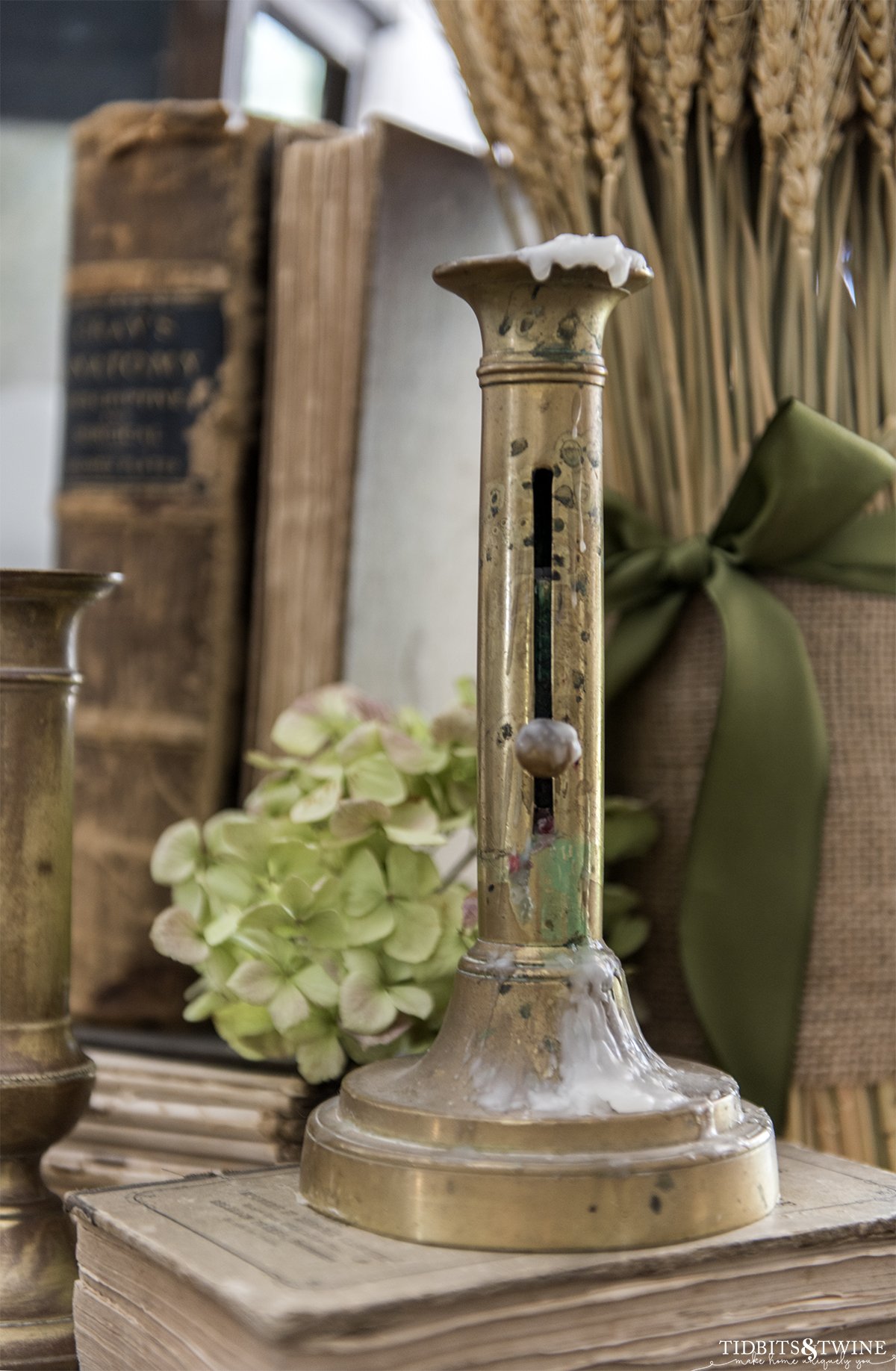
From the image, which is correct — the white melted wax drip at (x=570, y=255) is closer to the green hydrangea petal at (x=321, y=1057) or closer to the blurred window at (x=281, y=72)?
the green hydrangea petal at (x=321, y=1057)

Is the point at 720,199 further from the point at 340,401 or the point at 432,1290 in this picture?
the point at 432,1290

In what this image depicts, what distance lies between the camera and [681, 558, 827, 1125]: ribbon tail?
0.82 m

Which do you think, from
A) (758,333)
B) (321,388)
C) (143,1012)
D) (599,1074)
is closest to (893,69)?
(758,333)

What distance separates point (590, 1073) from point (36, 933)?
0.96ft

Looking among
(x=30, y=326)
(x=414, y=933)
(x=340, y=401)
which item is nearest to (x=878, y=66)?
(x=340, y=401)

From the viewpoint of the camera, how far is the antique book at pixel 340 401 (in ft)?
Answer: 3.58

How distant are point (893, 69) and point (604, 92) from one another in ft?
0.53

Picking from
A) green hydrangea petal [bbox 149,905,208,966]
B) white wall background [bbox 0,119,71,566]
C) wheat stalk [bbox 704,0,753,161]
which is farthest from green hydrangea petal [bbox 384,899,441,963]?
white wall background [bbox 0,119,71,566]

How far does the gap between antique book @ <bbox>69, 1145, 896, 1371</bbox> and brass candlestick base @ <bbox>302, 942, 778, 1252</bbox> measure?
0.01 metres

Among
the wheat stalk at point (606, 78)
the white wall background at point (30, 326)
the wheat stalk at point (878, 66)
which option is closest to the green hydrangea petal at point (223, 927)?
the wheat stalk at point (606, 78)

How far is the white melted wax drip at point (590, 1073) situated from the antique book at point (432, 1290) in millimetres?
57

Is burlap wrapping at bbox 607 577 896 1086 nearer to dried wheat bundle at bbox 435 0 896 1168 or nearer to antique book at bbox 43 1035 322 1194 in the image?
dried wheat bundle at bbox 435 0 896 1168

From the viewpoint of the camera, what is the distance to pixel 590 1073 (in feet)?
2.02

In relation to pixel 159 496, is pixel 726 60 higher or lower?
higher
